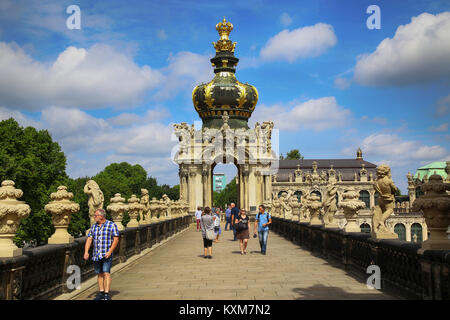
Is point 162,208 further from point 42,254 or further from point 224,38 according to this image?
point 224,38

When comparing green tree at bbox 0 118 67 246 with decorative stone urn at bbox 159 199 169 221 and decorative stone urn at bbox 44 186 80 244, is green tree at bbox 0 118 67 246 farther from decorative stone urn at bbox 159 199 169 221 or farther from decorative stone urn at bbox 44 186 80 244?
decorative stone urn at bbox 44 186 80 244

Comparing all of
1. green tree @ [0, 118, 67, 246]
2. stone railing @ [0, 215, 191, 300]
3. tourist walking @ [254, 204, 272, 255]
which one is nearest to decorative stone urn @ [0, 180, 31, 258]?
stone railing @ [0, 215, 191, 300]

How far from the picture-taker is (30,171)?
3559 cm

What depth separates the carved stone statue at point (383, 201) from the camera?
1038 cm

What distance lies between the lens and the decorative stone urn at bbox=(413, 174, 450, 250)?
7.54m

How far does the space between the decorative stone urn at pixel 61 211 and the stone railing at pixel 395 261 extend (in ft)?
21.3

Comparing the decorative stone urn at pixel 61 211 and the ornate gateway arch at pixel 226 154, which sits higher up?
the ornate gateway arch at pixel 226 154

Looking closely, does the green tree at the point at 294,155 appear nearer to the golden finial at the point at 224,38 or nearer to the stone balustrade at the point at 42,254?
the golden finial at the point at 224,38

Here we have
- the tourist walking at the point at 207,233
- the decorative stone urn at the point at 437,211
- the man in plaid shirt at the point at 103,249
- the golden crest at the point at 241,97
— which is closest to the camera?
the decorative stone urn at the point at 437,211

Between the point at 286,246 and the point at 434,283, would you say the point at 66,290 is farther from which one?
the point at 286,246

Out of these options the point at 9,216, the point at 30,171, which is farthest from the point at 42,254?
the point at 30,171

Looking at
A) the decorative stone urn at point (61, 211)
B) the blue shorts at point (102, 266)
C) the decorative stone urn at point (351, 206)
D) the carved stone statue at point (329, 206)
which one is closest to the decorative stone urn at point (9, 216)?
the blue shorts at point (102, 266)

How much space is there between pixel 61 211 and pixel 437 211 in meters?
7.11
